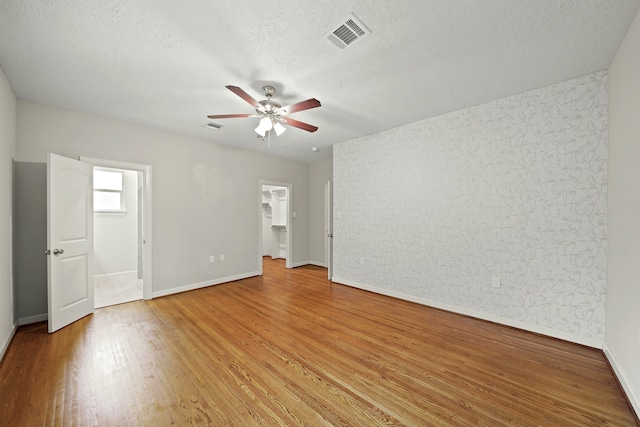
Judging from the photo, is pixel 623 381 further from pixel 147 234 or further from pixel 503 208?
pixel 147 234

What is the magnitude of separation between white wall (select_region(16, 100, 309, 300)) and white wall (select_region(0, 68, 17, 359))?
14.8 inches

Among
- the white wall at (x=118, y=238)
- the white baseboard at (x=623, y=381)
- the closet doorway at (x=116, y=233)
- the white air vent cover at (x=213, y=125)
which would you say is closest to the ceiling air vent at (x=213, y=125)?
the white air vent cover at (x=213, y=125)

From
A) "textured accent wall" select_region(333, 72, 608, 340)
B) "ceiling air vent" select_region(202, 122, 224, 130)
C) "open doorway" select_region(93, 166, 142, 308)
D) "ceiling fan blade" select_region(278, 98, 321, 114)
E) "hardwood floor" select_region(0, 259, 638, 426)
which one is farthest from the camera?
"open doorway" select_region(93, 166, 142, 308)

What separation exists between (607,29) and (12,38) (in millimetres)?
4474

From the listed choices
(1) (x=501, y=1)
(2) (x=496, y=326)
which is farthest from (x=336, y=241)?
(1) (x=501, y=1)

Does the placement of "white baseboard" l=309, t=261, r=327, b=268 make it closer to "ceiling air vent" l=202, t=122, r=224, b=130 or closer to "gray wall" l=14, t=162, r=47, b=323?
"ceiling air vent" l=202, t=122, r=224, b=130

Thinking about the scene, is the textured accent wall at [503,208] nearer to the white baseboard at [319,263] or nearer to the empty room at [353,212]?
the empty room at [353,212]

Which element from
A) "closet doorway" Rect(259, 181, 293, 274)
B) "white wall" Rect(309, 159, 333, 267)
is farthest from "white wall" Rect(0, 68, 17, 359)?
"white wall" Rect(309, 159, 333, 267)

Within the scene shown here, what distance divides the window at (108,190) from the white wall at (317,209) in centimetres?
409

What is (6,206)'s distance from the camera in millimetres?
2512

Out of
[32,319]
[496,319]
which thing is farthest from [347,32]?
[32,319]

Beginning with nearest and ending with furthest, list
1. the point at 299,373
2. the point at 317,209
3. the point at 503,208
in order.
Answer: the point at 299,373, the point at 503,208, the point at 317,209

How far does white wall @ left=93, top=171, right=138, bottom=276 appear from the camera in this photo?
16.1 ft

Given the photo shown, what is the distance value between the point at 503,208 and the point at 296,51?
2811 mm
